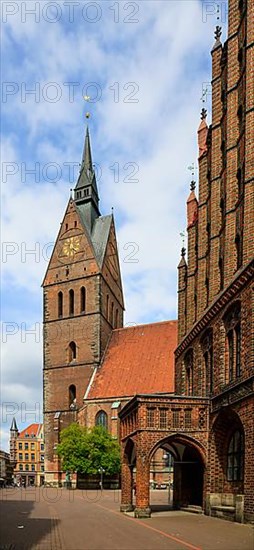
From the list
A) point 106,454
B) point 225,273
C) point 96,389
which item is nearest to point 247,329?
point 225,273

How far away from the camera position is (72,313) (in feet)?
210

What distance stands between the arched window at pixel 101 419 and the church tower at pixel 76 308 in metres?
2.72

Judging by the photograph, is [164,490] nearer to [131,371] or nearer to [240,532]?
[131,371]

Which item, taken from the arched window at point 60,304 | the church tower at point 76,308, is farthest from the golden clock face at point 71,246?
the arched window at point 60,304

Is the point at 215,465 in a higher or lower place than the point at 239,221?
lower

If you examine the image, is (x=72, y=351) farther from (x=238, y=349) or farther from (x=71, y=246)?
(x=238, y=349)

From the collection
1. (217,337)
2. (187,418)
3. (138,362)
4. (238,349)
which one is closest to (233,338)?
(238,349)

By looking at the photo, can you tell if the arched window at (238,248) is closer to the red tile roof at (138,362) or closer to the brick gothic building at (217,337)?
the brick gothic building at (217,337)

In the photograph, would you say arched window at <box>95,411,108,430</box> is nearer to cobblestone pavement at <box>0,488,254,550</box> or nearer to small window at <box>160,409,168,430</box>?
cobblestone pavement at <box>0,488,254,550</box>

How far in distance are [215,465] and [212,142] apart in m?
13.0

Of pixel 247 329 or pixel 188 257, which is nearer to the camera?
pixel 247 329

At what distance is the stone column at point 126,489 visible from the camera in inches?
973

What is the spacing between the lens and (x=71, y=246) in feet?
218

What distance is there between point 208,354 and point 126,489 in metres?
6.64
